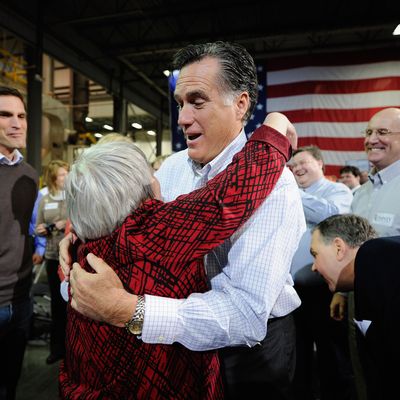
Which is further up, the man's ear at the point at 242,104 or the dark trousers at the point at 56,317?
the man's ear at the point at 242,104

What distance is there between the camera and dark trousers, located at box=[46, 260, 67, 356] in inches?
124

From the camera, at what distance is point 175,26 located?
10.5m

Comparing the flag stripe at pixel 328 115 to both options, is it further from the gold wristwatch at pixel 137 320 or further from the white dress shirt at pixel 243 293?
the gold wristwatch at pixel 137 320

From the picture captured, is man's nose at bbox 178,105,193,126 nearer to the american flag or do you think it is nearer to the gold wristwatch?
the gold wristwatch

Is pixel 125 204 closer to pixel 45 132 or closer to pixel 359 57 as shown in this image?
pixel 359 57

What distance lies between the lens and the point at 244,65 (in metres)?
1.14

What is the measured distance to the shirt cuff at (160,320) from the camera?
0.84 metres

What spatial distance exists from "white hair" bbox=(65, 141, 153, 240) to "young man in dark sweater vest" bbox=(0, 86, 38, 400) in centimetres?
113

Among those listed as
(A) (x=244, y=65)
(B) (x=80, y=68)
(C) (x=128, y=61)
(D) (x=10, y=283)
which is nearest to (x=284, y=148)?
(A) (x=244, y=65)

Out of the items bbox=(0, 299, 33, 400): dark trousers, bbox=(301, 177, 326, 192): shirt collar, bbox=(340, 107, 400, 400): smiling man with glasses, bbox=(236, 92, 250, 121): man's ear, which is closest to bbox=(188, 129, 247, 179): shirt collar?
bbox=(236, 92, 250, 121): man's ear

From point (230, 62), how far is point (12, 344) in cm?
181

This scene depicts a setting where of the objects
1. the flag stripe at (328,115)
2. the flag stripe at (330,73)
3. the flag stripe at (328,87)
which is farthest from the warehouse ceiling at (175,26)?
Answer: the flag stripe at (328,115)

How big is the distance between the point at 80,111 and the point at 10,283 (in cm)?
1348

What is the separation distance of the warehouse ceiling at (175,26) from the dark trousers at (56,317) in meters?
6.46
